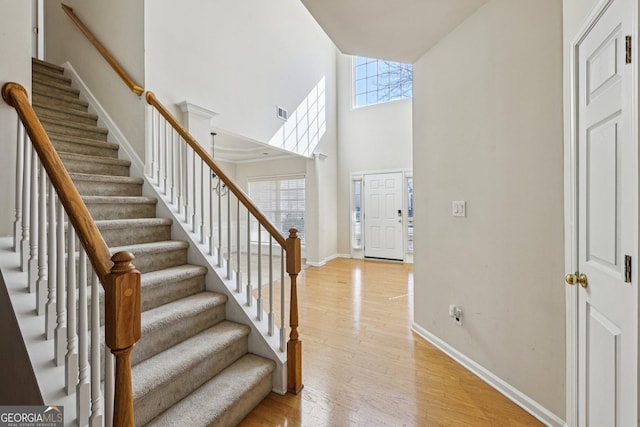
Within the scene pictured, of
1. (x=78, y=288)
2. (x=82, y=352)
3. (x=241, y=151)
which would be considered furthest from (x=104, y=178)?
(x=241, y=151)

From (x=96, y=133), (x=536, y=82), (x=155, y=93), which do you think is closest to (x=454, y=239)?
(x=536, y=82)

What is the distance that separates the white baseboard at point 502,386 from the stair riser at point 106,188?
296 cm

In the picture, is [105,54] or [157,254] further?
[105,54]

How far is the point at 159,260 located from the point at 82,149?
1.38 m

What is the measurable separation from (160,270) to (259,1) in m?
4.01

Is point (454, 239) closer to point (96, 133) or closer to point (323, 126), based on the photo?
point (96, 133)

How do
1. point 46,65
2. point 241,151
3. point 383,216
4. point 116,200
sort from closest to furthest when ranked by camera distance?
1. point 116,200
2. point 46,65
3. point 241,151
4. point 383,216

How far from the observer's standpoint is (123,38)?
2.73 meters

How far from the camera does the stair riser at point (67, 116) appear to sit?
249cm

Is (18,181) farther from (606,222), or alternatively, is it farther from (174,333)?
(606,222)

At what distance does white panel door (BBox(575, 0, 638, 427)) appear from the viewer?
3.02ft

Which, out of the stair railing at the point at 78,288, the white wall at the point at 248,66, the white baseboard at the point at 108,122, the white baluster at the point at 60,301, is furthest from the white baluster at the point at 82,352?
the white wall at the point at 248,66

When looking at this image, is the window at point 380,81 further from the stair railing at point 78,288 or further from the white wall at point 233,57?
the stair railing at point 78,288

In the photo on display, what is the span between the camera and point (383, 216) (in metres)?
5.99
